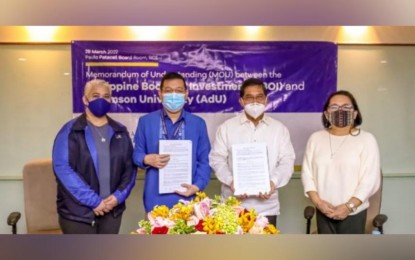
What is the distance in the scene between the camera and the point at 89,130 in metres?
2.66

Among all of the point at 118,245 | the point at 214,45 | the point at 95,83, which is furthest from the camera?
the point at 214,45

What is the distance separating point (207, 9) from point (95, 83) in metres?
2.60

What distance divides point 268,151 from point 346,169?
46cm

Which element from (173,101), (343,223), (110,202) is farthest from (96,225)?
(343,223)

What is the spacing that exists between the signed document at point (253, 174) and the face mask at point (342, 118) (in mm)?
477

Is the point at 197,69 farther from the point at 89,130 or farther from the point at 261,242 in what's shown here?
the point at 261,242

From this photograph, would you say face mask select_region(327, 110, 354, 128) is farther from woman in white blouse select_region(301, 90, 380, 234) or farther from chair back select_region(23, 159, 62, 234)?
chair back select_region(23, 159, 62, 234)

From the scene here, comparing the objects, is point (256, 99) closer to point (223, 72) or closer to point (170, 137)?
point (170, 137)

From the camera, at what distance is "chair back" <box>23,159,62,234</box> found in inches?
134

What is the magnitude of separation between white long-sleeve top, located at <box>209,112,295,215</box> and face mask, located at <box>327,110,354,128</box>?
0.31 meters

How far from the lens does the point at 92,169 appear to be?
264cm

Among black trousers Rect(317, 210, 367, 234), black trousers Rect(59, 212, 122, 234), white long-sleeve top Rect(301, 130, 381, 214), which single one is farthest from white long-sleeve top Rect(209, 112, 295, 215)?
black trousers Rect(59, 212, 122, 234)

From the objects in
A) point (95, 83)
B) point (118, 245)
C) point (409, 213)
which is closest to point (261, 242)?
point (118, 245)

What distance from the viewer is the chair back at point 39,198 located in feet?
11.2
